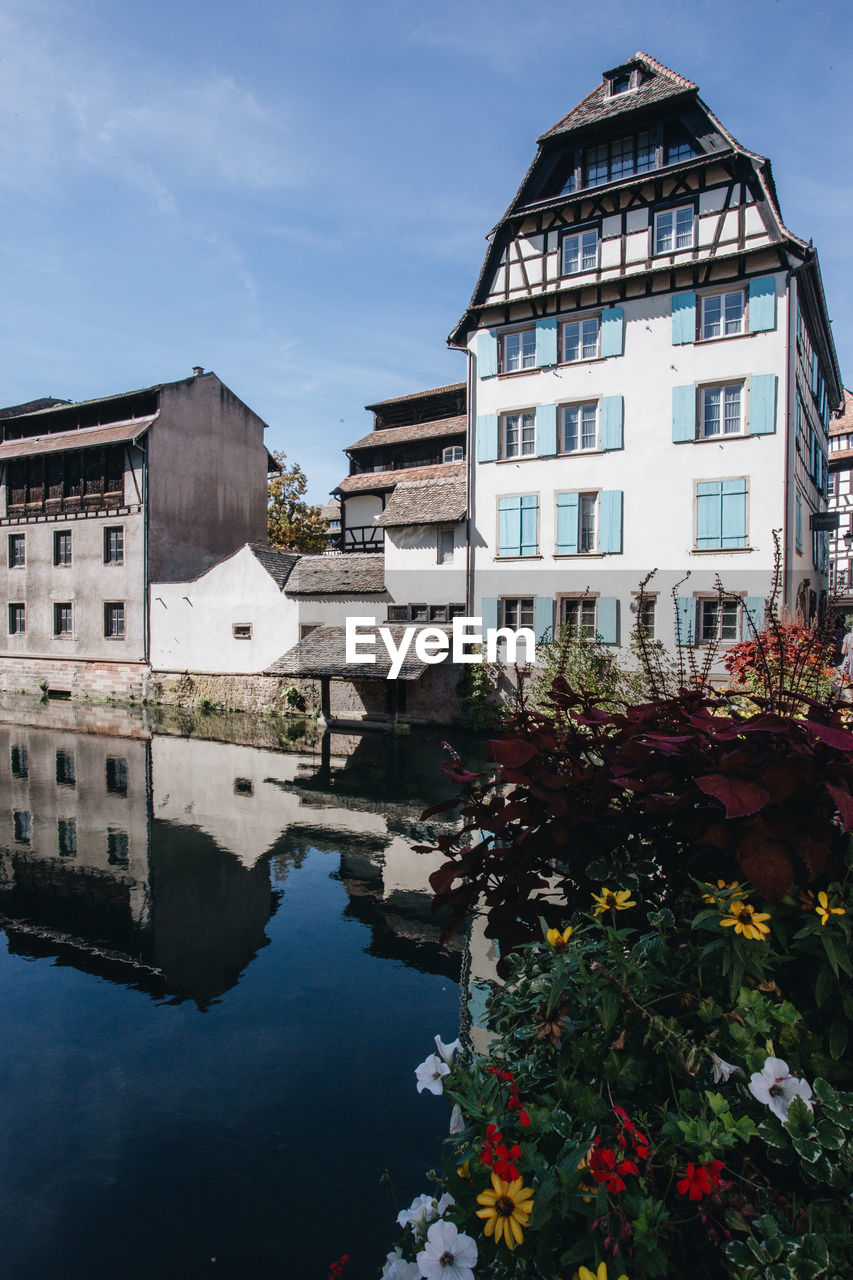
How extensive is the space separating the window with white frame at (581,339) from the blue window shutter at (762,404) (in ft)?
13.3

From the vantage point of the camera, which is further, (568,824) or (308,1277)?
(308,1277)

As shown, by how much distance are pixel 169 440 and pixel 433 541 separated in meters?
11.7

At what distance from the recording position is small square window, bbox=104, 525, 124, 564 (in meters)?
26.5

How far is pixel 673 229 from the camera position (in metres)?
17.5

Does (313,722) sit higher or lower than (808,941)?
lower

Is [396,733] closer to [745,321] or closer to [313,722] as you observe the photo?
[313,722]

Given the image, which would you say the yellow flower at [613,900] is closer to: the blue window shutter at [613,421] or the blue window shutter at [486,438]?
the blue window shutter at [613,421]

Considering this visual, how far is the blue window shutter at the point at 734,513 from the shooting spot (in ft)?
54.9

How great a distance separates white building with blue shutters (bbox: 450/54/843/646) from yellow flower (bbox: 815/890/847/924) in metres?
15.3

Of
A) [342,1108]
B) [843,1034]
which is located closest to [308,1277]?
[342,1108]

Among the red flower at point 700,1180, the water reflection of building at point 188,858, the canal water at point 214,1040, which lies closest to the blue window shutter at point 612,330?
the water reflection of building at point 188,858

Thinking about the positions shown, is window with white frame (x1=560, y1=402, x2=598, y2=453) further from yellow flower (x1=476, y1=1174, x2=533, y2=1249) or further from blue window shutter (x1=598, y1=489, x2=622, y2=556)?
yellow flower (x1=476, y1=1174, x2=533, y2=1249)

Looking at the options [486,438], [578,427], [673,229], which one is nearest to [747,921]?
[578,427]

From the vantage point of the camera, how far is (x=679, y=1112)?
1674 mm
